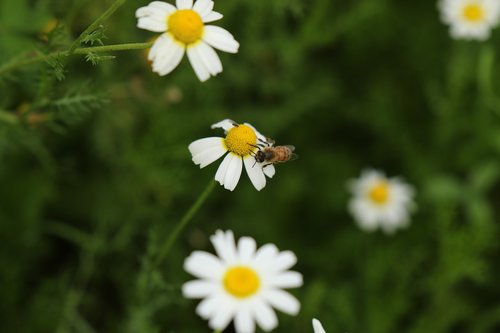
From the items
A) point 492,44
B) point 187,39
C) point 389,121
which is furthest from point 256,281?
point 492,44

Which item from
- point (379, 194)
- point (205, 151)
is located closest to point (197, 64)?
point (205, 151)

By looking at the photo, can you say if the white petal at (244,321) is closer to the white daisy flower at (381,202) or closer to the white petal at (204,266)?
the white petal at (204,266)

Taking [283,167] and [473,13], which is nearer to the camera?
[473,13]

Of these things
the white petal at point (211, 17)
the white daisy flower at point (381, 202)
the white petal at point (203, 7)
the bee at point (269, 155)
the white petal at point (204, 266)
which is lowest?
the white petal at point (204, 266)

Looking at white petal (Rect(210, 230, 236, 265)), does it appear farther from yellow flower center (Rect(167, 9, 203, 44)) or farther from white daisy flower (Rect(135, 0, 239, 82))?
yellow flower center (Rect(167, 9, 203, 44))

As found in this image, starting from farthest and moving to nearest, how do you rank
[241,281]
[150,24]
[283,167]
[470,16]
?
[283,167] → [470,16] → [150,24] → [241,281]

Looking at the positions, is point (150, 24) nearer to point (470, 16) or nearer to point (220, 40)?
point (220, 40)

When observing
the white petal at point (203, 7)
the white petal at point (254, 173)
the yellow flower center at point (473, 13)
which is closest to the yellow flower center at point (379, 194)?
the yellow flower center at point (473, 13)
